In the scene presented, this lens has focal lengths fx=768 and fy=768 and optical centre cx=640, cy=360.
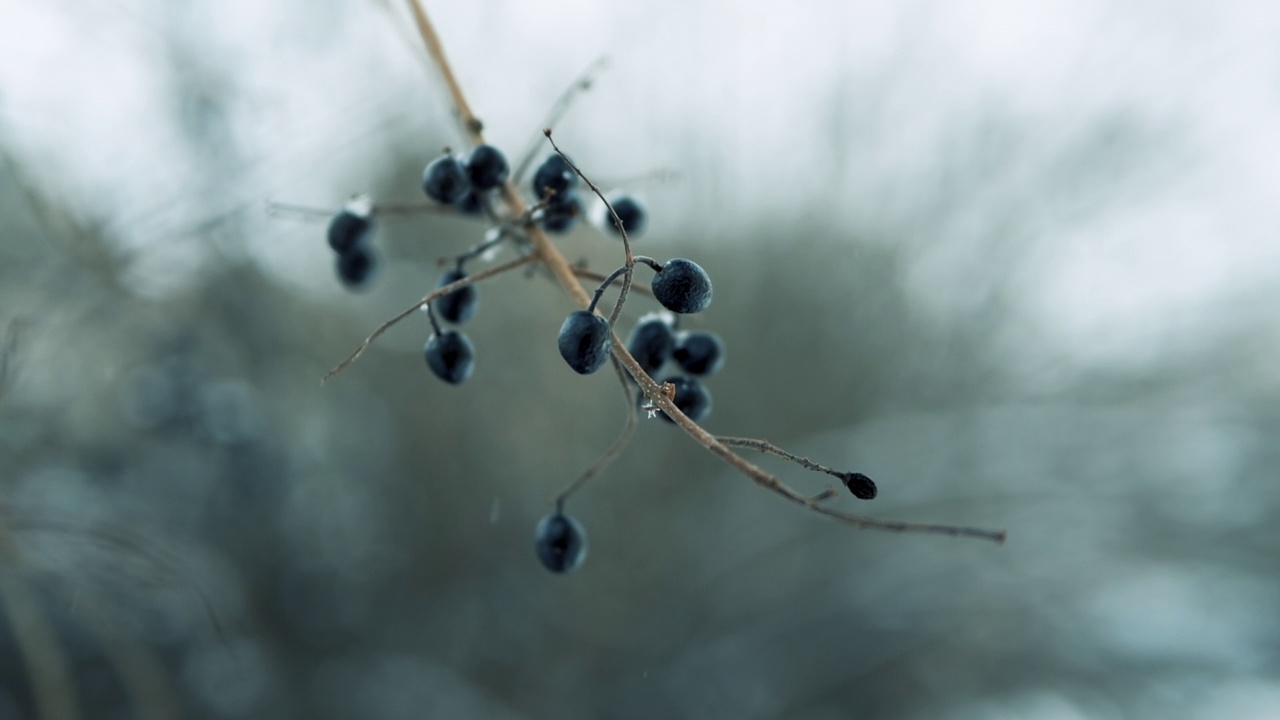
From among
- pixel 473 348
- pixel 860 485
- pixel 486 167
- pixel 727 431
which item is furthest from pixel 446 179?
pixel 727 431

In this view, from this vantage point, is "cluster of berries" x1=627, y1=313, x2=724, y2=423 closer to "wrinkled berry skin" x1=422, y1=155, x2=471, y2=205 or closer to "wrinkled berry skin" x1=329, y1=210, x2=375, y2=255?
"wrinkled berry skin" x1=422, y1=155, x2=471, y2=205

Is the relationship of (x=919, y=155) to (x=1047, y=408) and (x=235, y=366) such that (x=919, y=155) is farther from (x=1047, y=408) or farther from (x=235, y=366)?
(x=235, y=366)

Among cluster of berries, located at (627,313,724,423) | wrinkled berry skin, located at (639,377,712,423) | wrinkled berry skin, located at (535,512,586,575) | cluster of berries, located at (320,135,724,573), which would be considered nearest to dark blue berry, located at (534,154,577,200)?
cluster of berries, located at (320,135,724,573)

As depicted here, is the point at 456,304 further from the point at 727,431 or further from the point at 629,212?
the point at 727,431

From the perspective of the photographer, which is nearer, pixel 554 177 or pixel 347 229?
pixel 554 177

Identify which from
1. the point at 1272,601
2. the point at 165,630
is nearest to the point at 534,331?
the point at 165,630

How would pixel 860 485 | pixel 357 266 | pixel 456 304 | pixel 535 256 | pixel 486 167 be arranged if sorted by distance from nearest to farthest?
1. pixel 860 485
2. pixel 535 256
3. pixel 486 167
4. pixel 456 304
5. pixel 357 266

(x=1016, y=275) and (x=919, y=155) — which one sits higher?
(x=919, y=155)
